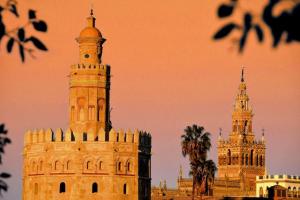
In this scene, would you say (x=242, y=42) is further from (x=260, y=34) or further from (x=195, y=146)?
(x=195, y=146)

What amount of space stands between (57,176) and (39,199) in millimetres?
2613

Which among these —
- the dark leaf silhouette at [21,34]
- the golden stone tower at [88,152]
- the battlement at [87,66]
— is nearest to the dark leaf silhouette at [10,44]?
the dark leaf silhouette at [21,34]

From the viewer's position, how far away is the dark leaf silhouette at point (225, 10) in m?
12.9

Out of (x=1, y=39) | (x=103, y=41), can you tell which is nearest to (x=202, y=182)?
(x=103, y=41)

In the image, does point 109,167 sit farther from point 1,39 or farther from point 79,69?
point 1,39

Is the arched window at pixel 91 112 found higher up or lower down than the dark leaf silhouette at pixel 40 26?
higher up

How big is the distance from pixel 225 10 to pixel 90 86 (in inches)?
3405

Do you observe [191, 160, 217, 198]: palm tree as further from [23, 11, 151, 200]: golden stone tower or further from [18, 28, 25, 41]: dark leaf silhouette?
[18, 28, 25, 41]: dark leaf silhouette

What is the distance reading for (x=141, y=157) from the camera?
99.1 meters

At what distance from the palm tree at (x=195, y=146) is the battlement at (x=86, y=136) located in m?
4.38

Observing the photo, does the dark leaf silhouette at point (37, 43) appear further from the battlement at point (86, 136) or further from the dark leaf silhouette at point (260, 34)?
the battlement at point (86, 136)

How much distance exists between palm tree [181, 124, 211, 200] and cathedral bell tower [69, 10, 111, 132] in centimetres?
768

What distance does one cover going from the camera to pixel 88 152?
95.1 meters

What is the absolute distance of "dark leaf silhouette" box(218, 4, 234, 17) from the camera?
12875 mm
